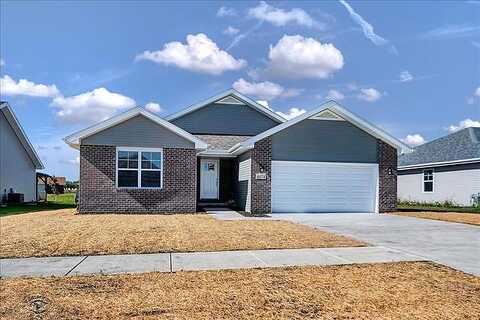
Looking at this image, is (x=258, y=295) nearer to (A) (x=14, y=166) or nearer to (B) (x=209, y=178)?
(B) (x=209, y=178)

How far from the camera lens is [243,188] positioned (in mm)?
20453

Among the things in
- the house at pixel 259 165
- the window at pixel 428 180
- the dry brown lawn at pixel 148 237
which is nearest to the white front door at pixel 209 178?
the house at pixel 259 165

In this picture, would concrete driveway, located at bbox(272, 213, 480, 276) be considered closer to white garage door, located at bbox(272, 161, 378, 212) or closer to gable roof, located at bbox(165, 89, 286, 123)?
white garage door, located at bbox(272, 161, 378, 212)

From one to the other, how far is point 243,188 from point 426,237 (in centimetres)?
1023

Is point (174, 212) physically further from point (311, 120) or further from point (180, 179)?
point (311, 120)

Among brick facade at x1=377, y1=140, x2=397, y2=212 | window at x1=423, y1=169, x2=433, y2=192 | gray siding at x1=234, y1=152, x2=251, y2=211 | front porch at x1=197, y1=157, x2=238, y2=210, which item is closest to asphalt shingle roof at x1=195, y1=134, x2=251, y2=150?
front porch at x1=197, y1=157, x2=238, y2=210

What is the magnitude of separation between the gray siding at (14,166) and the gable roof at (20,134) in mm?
170

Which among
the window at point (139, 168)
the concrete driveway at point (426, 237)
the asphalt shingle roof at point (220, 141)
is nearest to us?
the concrete driveway at point (426, 237)

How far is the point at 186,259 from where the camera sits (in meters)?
8.20

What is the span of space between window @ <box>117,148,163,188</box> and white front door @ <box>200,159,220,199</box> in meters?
4.59

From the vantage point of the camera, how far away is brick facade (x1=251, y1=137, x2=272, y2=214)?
1861cm

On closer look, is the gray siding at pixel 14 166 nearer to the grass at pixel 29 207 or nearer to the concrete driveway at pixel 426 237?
→ the grass at pixel 29 207

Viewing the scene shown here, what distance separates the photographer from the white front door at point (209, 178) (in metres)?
22.9

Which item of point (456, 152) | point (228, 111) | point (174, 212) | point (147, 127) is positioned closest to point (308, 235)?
point (174, 212)
